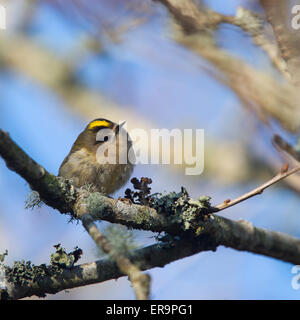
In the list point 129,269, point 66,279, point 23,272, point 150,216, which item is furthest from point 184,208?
point 129,269

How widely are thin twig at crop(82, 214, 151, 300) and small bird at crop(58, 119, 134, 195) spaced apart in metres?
2.15

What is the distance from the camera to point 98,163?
14.8 ft

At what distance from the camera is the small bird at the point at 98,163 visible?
14.5ft

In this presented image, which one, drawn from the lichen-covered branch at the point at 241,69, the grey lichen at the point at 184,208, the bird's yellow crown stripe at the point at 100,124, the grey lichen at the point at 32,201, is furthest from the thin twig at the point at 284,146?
the bird's yellow crown stripe at the point at 100,124

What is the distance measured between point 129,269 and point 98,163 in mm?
2761

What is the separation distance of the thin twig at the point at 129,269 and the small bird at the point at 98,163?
215 cm

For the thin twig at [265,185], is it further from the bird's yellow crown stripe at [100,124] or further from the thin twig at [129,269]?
the bird's yellow crown stripe at [100,124]

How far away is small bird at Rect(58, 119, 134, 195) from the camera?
14.5ft

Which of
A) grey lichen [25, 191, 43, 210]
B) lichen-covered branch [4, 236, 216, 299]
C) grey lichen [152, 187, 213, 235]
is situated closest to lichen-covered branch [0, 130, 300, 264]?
grey lichen [152, 187, 213, 235]

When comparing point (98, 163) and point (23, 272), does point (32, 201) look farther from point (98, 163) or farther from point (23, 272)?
point (98, 163)

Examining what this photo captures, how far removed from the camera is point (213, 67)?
4.41 meters

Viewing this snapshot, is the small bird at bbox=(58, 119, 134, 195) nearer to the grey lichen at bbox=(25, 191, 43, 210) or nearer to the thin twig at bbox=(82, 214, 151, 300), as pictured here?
the grey lichen at bbox=(25, 191, 43, 210)
